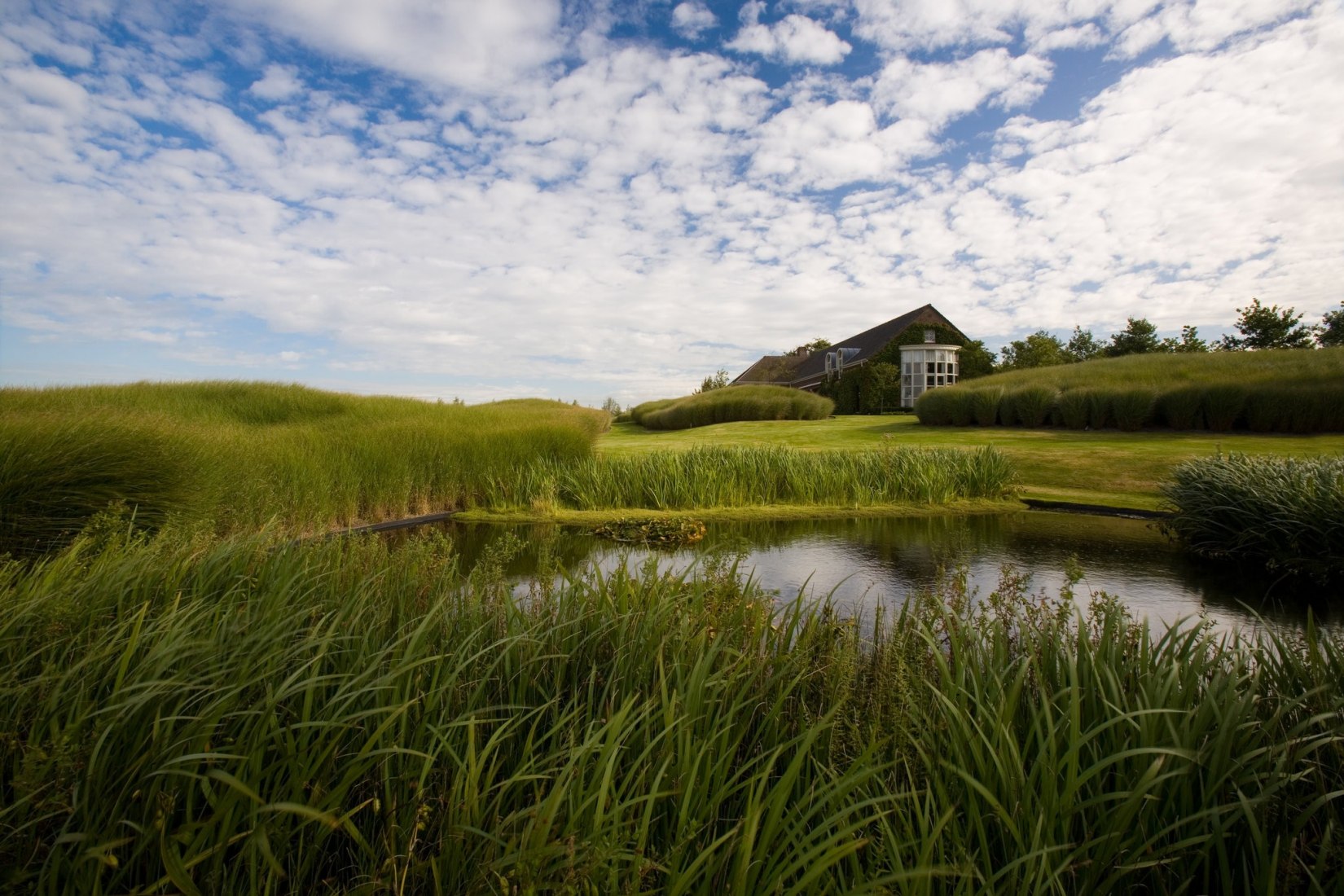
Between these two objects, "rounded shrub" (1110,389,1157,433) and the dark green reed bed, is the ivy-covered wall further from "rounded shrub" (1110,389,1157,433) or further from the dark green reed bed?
the dark green reed bed

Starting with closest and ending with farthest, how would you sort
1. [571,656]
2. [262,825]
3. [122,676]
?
[262,825]
[122,676]
[571,656]

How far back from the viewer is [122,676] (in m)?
2.06

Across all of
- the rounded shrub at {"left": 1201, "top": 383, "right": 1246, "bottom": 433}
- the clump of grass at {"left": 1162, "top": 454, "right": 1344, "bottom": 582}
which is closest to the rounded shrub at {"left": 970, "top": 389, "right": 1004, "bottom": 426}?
the rounded shrub at {"left": 1201, "top": 383, "right": 1246, "bottom": 433}

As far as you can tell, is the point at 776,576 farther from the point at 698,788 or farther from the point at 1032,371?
the point at 1032,371

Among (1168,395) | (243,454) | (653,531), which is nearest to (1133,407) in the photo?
(1168,395)

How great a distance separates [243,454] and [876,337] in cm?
3856

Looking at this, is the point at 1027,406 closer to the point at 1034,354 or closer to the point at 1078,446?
the point at 1078,446

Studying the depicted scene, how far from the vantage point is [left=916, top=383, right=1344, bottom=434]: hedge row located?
17.1 metres

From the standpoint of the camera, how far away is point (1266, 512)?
25.0ft

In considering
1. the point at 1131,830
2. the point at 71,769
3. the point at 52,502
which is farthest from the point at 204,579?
the point at 1131,830

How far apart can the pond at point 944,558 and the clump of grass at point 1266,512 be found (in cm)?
40

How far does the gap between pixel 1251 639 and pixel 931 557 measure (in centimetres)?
312

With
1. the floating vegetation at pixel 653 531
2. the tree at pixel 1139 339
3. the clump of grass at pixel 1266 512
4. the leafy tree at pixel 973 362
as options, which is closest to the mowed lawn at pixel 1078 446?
the clump of grass at pixel 1266 512

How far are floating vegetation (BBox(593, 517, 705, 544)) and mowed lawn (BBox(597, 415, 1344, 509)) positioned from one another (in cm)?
686
